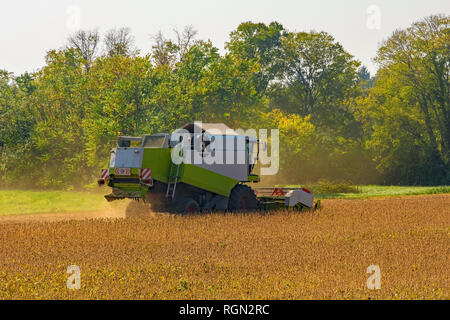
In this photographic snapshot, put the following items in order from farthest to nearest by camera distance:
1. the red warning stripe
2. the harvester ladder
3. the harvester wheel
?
the harvester wheel, the harvester ladder, the red warning stripe

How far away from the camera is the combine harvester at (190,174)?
20.2 m

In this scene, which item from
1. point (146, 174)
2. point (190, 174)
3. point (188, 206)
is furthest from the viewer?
point (188, 206)

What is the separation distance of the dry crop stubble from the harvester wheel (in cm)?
201

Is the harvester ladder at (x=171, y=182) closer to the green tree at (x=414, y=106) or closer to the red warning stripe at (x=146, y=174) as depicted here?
the red warning stripe at (x=146, y=174)

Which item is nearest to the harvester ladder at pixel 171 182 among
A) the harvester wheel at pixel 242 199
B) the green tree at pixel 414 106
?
the harvester wheel at pixel 242 199

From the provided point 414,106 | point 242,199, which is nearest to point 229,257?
point 242,199

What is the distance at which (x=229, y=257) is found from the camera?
12.7 m

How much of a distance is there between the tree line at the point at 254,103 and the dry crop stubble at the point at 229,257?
2214 centimetres

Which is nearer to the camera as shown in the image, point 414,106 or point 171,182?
point 171,182

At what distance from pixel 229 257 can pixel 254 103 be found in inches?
1514

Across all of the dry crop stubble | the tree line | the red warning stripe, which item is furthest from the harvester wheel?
the tree line

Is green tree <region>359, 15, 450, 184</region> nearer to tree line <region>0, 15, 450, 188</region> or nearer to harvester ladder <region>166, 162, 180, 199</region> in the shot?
tree line <region>0, 15, 450, 188</region>

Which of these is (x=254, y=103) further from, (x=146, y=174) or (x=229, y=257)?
(x=229, y=257)

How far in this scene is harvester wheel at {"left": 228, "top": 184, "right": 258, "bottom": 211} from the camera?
73.3ft
